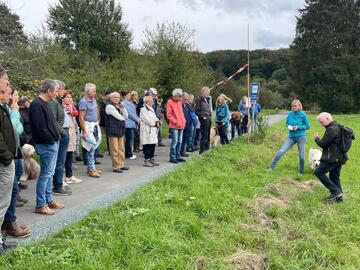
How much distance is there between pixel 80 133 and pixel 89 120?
1.58 m

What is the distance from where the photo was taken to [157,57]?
74.3 ft

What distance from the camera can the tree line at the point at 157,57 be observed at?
479 inches

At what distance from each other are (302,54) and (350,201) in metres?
44.5

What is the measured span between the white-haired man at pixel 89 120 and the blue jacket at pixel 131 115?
2.43 m

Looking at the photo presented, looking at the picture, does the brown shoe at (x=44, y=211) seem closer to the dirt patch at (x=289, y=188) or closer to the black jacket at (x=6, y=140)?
the black jacket at (x=6, y=140)

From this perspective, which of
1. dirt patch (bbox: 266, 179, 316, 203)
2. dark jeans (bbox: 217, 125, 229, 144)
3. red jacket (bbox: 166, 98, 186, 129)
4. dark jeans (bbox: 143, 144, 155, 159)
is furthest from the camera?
dark jeans (bbox: 217, 125, 229, 144)

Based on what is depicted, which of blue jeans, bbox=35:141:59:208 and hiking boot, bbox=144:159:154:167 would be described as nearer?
blue jeans, bbox=35:141:59:208

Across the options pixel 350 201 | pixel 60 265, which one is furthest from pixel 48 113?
pixel 350 201

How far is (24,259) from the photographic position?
4426mm

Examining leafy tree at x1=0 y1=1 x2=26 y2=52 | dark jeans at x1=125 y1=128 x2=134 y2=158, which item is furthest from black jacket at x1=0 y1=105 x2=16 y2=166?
dark jeans at x1=125 y1=128 x2=134 y2=158

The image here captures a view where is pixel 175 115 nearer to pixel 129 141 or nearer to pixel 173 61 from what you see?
pixel 129 141

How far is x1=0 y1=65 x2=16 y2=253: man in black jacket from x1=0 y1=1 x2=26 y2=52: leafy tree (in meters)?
6.02

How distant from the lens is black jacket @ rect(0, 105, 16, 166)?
15.2 ft

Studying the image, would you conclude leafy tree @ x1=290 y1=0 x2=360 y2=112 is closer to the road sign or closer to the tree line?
the tree line
